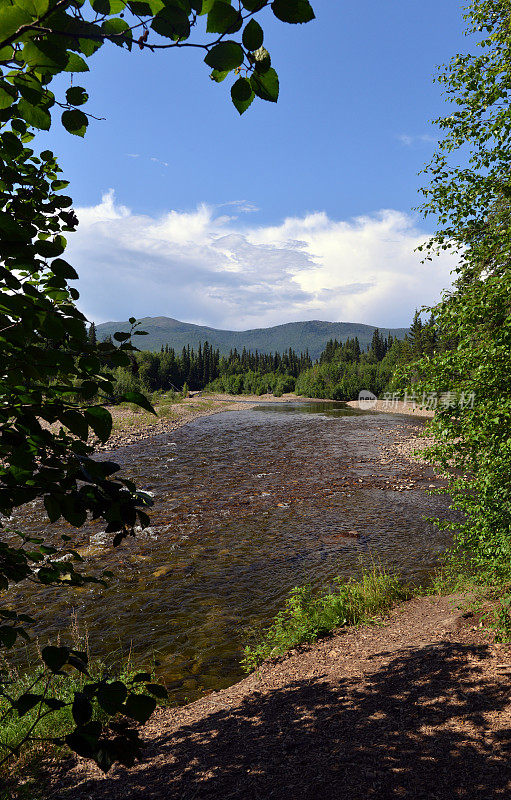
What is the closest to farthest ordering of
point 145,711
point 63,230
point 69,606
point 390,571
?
1. point 145,711
2. point 63,230
3. point 69,606
4. point 390,571

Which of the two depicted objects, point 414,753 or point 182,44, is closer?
point 182,44

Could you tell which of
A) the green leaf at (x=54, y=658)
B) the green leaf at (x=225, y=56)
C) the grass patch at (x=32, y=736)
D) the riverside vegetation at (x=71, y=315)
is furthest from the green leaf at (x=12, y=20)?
the grass patch at (x=32, y=736)

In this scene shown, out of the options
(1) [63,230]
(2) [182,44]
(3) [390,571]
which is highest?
(2) [182,44]

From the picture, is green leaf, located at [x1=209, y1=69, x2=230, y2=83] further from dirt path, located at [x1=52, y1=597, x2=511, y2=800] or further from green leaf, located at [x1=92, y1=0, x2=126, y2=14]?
dirt path, located at [x1=52, y1=597, x2=511, y2=800]

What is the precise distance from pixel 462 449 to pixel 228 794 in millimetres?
5245

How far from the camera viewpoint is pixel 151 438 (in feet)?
114

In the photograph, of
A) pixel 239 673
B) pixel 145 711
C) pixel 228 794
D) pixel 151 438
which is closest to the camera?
pixel 145 711

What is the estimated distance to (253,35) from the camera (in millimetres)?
1111

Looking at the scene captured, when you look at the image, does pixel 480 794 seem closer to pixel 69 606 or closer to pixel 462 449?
pixel 462 449

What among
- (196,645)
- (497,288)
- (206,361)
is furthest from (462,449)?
(206,361)

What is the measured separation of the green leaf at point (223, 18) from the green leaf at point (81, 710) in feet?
6.23

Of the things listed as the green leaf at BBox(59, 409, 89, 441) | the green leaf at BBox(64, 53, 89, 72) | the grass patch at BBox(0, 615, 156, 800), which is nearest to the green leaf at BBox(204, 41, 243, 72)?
the green leaf at BBox(64, 53, 89, 72)

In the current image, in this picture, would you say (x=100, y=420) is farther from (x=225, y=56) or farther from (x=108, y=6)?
(x=108, y=6)

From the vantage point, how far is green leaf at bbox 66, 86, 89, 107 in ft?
4.99
